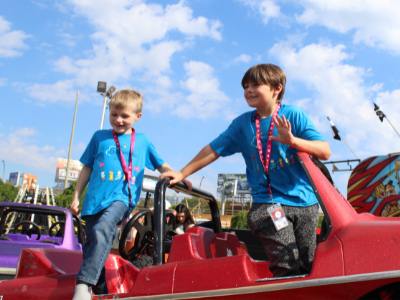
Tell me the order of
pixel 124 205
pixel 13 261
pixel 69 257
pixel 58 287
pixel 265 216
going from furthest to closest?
pixel 13 261 → pixel 69 257 → pixel 124 205 → pixel 58 287 → pixel 265 216

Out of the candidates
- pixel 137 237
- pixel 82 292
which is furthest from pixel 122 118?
pixel 82 292

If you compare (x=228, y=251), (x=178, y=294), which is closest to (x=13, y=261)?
(x=228, y=251)

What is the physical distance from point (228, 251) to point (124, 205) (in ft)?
2.77

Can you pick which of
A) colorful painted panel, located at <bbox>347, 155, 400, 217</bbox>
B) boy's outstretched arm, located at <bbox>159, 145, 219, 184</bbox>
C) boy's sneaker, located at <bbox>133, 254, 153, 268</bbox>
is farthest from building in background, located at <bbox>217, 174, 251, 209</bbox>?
boy's outstretched arm, located at <bbox>159, 145, 219, 184</bbox>

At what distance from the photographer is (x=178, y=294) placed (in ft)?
5.62

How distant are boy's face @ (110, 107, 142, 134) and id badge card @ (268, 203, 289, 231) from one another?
1.49 m

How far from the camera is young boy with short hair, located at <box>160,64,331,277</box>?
6.44ft

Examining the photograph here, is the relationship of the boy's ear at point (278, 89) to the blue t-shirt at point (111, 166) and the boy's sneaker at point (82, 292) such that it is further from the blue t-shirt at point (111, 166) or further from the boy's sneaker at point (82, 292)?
the boy's sneaker at point (82, 292)

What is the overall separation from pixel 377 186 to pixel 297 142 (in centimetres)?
591

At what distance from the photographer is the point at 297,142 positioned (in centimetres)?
197

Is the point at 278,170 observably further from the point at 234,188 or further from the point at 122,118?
the point at 234,188

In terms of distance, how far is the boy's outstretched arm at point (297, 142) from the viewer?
6.43 feet

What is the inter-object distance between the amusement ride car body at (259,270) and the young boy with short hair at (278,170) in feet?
0.59

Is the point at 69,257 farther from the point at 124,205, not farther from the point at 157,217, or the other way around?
the point at 157,217
